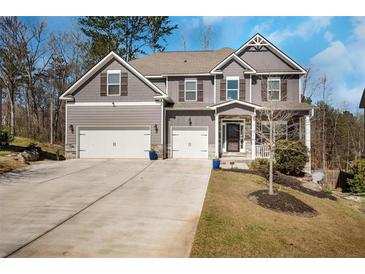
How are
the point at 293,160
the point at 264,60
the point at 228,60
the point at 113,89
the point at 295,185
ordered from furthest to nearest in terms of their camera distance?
the point at 264,60, the point at 228,60, the point at 113,89, the point at 293,160, the point at 295,185

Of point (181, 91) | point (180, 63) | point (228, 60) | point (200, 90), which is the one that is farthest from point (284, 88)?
point (180, 63)

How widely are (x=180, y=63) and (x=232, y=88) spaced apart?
4205mm

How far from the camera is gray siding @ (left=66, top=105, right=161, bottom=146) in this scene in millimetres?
14008

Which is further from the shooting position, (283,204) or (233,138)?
(233,138)

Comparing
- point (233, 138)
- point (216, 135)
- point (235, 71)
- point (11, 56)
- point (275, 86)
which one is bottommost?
point (233, 138)

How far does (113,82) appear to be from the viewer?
14.4 metres

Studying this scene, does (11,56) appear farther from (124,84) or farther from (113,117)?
(113,117)

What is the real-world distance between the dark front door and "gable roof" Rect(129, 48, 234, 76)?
378 centimetres

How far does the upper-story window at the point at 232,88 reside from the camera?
15.0m

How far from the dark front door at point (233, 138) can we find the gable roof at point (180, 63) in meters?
3.78

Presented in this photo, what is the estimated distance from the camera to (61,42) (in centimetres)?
2409

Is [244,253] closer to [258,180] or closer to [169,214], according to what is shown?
[169,214]

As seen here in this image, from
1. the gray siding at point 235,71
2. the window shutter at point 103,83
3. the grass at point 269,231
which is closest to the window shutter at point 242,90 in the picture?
the gray siding at point 235,71

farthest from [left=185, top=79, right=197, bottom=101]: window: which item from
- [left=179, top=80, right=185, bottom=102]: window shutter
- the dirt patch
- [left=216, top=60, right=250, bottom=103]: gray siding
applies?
the dirt patch
